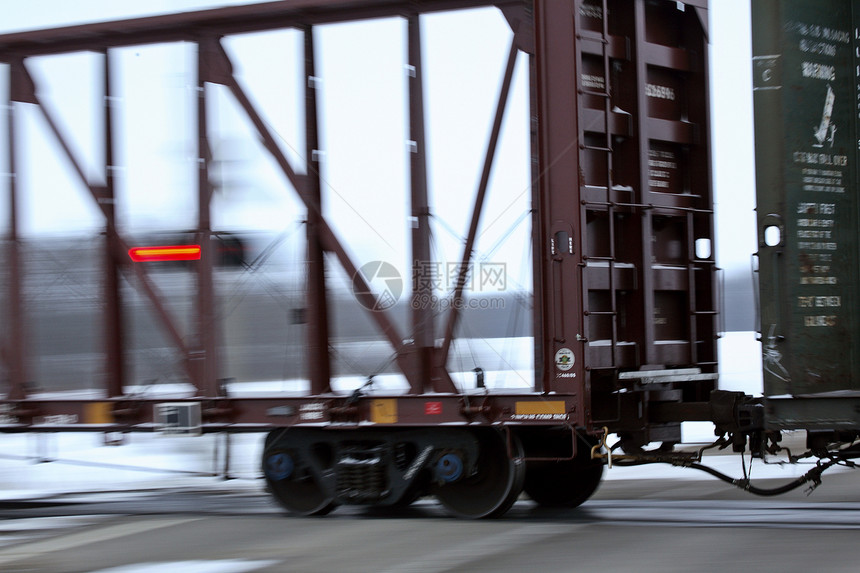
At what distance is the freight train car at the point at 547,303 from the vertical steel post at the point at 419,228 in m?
0.01

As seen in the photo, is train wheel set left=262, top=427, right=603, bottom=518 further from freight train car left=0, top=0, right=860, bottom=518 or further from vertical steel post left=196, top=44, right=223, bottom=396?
vertical steel post left=196, top=44, right=223, bottom=396

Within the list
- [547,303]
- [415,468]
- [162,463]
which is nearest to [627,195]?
[547,303]

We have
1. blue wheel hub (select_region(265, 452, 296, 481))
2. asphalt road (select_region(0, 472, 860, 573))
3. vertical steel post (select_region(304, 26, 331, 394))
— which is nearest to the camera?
asphalt road (select_region(0, 472, 860, 573))

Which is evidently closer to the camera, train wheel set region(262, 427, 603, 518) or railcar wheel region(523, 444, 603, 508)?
train wheel set region(262, 427, 603, 518)

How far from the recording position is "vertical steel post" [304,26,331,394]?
31.3ft

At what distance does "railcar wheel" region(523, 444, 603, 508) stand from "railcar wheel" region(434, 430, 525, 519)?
918 mm

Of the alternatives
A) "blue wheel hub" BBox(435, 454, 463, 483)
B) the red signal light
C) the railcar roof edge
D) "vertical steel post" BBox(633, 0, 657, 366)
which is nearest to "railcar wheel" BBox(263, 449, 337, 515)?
"blue wheel hub" BBox(435, 454, 463, 483)

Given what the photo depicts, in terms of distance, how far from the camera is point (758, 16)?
843cm

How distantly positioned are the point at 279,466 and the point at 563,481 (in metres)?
2.54

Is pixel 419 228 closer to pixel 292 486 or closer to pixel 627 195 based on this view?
pixel 627 195

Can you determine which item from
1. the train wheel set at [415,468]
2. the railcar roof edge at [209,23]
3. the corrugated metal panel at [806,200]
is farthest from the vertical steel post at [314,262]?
the corrugated metal panel at [806,200]

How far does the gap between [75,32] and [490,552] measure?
6114mm

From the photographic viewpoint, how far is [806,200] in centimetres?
834

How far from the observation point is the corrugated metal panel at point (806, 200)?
831 centimetres
